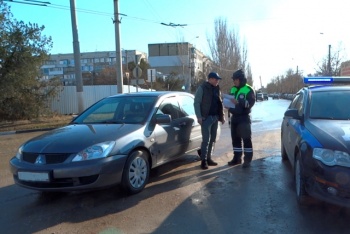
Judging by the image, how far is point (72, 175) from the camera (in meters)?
4.51

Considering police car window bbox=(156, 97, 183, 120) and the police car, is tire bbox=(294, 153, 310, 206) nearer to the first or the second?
the police car

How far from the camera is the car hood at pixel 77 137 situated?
4688 mm

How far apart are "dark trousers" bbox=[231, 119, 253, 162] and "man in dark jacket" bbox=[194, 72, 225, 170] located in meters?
0.44

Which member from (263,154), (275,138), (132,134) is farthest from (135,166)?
(275,138)

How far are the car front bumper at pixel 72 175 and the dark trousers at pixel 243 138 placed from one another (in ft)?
10.0

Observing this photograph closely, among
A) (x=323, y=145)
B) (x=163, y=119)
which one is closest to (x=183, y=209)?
(x=163, y=119)

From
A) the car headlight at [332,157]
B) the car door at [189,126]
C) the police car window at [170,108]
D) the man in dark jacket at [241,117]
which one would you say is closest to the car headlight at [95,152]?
the police car window at [170,108]

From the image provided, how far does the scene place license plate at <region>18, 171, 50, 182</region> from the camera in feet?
15.0

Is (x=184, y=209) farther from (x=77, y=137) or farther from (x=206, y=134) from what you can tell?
(x=206, y=134)

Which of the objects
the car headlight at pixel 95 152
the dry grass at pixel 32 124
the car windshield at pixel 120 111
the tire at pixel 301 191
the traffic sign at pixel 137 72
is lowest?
the dry grass at pixel 32 124

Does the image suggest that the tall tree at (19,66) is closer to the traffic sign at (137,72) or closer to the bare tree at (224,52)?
the traffic sign at (137,72)

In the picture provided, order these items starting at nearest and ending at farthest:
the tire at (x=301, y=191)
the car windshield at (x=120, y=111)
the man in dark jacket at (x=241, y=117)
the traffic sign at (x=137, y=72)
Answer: the tire at (x=301, y=191) < the car windshield at (x=120, y=111) < the man in dark jacket at (x=241, y=117) < the traffic sign at (x=137, y=72)

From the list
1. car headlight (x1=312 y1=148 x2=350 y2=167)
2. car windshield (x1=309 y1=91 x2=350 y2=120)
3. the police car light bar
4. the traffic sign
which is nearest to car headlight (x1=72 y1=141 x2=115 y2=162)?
car headlight (x1=312 y1=148 x2=350 y2=167)

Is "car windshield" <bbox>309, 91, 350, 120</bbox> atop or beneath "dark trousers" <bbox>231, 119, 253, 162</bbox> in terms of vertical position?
atop
